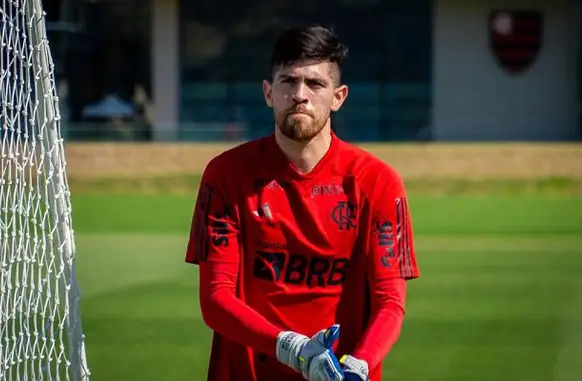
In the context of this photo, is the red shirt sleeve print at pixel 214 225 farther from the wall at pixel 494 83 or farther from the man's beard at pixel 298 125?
the wall at pixel 494 83

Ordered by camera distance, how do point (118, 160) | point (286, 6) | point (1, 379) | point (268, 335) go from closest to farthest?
point (268, 335), point (1, 379), point (118, 160), point (286, 6)

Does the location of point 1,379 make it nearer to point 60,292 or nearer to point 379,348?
point 60,292

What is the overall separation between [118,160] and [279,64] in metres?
26.3

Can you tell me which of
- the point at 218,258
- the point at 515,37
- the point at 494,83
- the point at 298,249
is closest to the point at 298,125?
the point at 298,249

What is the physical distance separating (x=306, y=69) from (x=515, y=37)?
41028 mm

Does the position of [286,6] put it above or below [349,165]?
above

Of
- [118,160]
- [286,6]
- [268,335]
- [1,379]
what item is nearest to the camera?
[268,335]

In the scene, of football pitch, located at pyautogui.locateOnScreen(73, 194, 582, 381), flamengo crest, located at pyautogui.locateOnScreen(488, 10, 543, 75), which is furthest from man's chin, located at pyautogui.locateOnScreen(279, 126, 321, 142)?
flamengo crest, located at pyautogui.locateOnScreen(488, 10, 543, 75)

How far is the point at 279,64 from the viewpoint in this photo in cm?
462

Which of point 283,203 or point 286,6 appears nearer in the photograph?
point 283,203

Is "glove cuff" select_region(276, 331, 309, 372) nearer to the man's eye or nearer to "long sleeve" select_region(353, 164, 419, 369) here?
"long sleeve" select_region(353, 164, 419, 369)

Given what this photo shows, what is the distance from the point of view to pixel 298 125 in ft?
15.1

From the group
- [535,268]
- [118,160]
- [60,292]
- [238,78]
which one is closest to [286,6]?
[238,78]

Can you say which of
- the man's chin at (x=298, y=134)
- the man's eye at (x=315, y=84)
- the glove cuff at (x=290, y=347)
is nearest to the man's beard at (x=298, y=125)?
the man's chin at (x=298, y=134)
